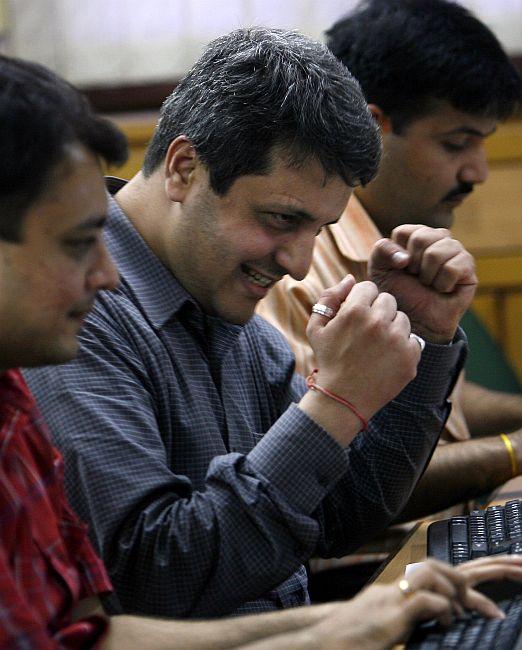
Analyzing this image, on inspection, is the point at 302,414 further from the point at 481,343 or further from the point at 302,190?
the point at 481,343

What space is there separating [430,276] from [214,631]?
2.42ft

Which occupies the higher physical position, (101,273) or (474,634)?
(101,273)

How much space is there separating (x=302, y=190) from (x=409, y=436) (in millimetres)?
406

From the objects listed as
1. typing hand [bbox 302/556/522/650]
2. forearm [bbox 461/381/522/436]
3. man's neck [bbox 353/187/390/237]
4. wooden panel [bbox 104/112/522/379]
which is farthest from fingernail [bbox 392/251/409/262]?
wooden panel [bbox 104/112/522/379]

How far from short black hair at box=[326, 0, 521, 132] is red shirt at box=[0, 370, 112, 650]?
1.28 meters

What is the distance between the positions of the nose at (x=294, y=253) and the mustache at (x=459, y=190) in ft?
2.73

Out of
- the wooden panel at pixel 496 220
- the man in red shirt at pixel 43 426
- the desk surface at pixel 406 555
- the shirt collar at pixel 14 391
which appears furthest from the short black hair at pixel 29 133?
the wooden panel at pixel 496 220

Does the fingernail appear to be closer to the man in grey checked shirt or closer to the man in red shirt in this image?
the man in grey checked shirt

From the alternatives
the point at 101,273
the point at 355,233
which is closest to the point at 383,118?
the point at 355,233

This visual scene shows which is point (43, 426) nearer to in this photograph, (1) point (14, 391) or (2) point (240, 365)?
(1) point (14, 391)

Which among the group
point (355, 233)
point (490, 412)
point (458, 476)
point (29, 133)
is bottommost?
point (490, 412)

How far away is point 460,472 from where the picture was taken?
192 cm

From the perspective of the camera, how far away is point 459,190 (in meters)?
2.22

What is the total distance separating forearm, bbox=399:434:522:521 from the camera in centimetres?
191
